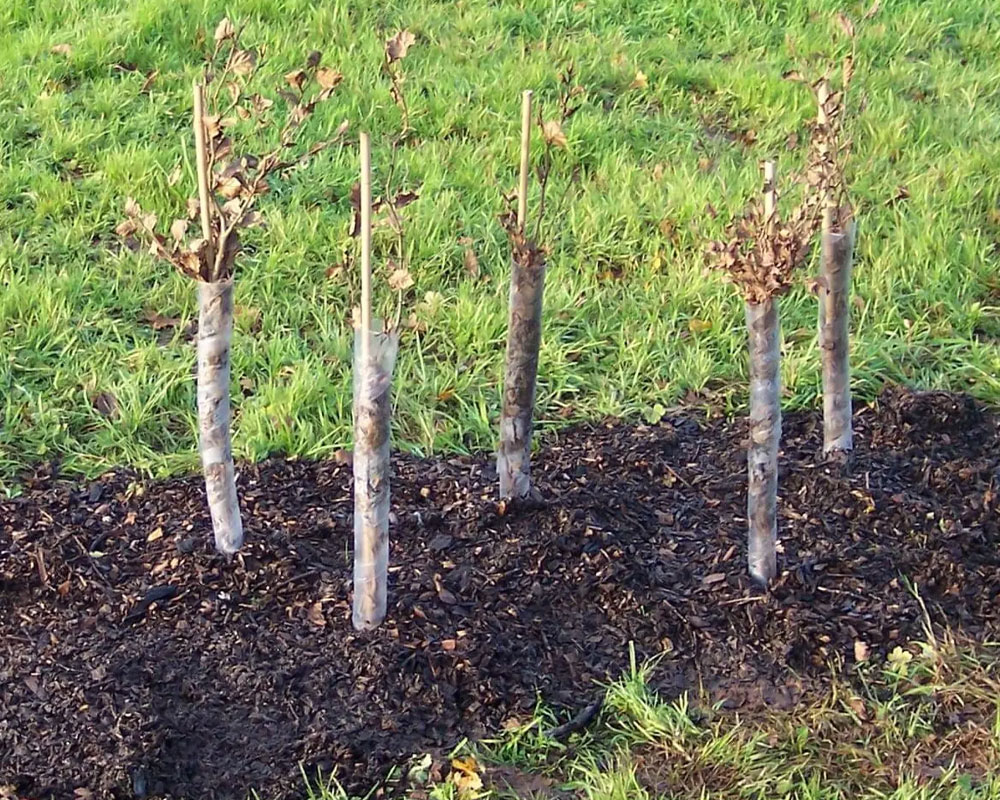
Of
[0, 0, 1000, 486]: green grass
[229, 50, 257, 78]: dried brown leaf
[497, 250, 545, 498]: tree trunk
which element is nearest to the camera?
[229, 50, 257, 78]: dried brown leaf

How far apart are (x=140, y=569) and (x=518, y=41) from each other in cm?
403

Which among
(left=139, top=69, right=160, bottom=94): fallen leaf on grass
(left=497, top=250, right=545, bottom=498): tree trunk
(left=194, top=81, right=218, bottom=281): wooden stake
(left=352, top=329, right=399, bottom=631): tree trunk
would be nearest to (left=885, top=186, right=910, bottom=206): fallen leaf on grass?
(left=497, top=250, right=545, bottom=498): tree trunk

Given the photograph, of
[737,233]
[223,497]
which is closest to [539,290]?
[737,233]

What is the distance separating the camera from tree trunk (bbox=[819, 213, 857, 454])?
3.21 m

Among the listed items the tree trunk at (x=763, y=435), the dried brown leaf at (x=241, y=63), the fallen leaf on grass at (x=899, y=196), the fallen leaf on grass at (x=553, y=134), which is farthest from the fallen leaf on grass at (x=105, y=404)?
the fallen leaf on grass at (x=899, y=196)

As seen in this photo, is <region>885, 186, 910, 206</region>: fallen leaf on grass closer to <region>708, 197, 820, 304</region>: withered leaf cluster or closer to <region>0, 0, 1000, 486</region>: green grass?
<region>0, 0, 1000, 486</region>: green grass

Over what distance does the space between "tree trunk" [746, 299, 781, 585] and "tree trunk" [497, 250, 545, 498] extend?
0.56 meters

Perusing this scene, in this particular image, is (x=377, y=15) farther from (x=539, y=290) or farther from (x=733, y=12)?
(x=539, y=290)

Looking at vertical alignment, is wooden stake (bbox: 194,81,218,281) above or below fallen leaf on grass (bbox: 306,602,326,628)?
above

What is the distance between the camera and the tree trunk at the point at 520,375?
9.61 feet

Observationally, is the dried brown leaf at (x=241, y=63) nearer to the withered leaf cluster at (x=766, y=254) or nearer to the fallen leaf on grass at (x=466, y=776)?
the withered leaf cluster at (x=766, y=254)

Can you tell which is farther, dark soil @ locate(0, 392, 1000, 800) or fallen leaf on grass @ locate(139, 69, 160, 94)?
fallen leaf on grass @ locate(139, 69, 160, 94)

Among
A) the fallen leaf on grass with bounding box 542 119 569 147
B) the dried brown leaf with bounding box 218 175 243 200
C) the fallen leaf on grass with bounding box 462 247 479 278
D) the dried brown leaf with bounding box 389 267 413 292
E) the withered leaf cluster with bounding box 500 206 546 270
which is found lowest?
the fallen leaf on grass with bounding box 462 247 479 278

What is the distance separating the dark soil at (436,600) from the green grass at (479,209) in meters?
0.37
